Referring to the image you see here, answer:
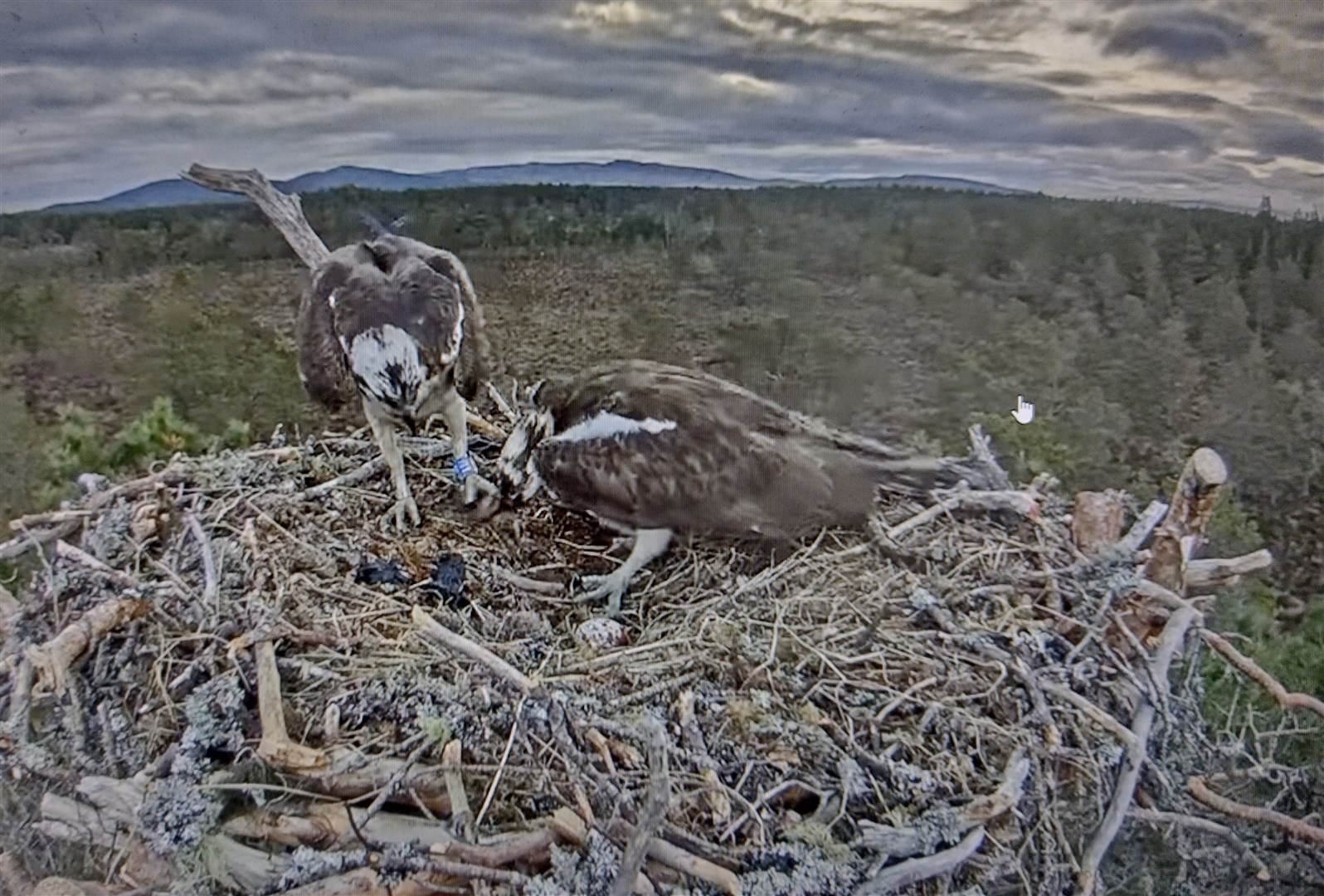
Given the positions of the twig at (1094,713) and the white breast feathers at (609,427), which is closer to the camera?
the twig at (1094,713)

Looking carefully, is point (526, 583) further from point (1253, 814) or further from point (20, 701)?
point (1253, 814)

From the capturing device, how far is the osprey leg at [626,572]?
3.93 feet

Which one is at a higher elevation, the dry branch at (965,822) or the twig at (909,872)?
the dry branch at (965,822)

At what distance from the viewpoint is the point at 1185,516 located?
44.4 inches

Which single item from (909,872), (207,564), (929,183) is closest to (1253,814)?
(909,872)

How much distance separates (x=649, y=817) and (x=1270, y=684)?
0.68m

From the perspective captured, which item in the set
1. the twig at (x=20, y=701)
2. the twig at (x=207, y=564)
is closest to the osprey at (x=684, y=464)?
the twig at (x=207, y=564)

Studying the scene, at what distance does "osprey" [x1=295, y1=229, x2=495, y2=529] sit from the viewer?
1139mm

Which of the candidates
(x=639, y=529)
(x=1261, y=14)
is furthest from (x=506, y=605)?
(x=1261, y=14)

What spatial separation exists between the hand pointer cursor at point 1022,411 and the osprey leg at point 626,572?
0.41m

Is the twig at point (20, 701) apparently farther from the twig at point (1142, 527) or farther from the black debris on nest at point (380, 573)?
the twig at point (1142, 527)

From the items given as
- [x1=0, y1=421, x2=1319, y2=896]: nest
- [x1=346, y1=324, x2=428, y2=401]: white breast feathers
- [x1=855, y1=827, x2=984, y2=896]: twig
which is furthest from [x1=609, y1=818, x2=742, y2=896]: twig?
[x1=346, y1=324, x2=428, y2=401]: white breast feathers

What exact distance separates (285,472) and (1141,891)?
3.30ft

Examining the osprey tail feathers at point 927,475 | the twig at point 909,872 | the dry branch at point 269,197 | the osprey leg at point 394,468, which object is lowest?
the twig at point 909,872
